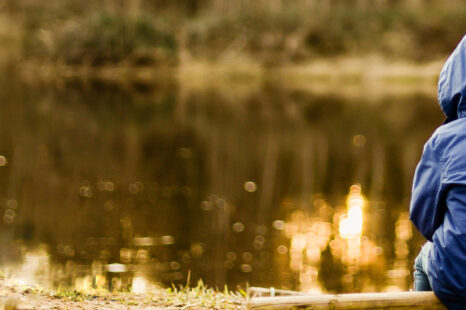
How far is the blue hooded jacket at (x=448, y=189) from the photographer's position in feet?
8.51

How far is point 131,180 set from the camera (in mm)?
12391

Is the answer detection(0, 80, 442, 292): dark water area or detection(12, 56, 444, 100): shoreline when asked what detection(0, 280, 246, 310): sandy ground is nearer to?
detection(0, 80, 442, 292): dark water area

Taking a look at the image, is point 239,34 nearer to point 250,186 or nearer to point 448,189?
point 250,186

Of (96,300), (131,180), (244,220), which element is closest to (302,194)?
(244,220)

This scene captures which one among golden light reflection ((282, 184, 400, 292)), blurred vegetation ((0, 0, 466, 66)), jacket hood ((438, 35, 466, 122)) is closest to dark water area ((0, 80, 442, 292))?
golden light reflection ((282, 184, 400, 292))

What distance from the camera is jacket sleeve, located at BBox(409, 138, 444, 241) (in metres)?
2.68

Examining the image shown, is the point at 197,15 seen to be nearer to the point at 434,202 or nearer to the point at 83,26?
the point at 83,26

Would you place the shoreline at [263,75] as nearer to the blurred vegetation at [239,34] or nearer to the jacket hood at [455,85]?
the blurred vegetation at [239,34]

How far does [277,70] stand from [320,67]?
8.38ft

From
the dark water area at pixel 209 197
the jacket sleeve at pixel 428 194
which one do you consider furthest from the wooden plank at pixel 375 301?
the dark water area at pixel 209 197

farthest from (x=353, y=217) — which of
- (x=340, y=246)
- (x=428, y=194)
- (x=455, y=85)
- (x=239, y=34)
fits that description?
(x=239, y=34)

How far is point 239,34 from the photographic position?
40.2 meters

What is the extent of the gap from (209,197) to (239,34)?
29890 millimetres

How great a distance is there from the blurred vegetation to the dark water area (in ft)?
49.5
